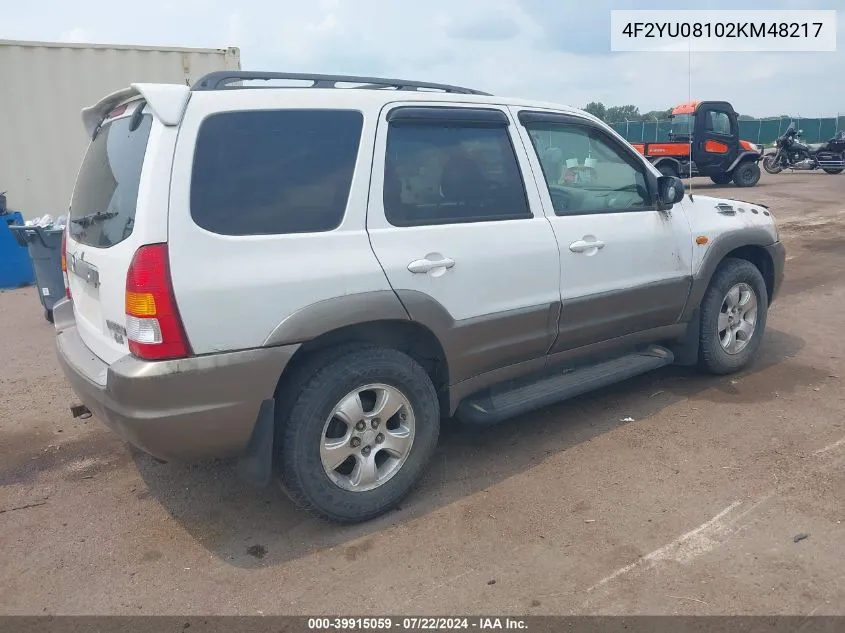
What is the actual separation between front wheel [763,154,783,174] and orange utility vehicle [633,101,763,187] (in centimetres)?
510

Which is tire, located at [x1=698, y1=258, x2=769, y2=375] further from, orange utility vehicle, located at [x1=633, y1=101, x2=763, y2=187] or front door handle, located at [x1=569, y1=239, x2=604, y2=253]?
orange utility vehicle, located at [x1=633, y1=101, x2=763, y2=187]

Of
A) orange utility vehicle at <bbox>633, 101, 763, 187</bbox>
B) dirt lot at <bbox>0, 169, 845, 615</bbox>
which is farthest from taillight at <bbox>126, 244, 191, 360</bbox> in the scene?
orange utility vehicle at <bbox>633, 101, 763, 187</bbox>

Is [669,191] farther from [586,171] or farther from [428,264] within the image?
[428,264]

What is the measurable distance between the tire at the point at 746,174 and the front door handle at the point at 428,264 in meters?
18.6

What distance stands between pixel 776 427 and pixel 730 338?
0.95 meters

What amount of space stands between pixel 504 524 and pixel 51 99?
9013 millimetres

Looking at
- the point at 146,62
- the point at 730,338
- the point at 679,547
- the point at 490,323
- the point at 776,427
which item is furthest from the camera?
the point at 146,62

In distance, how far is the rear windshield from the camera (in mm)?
2756

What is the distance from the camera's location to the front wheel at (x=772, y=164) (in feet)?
77.4

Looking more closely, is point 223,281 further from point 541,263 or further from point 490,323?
point 541,263

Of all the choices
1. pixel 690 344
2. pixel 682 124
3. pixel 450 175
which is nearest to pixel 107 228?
pixel 450 175

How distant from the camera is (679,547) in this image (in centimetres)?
287

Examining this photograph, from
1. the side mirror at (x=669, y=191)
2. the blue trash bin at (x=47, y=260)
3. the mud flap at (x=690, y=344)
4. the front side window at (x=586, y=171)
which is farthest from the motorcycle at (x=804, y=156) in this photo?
the blue trash bin at (x=47, y=260)
